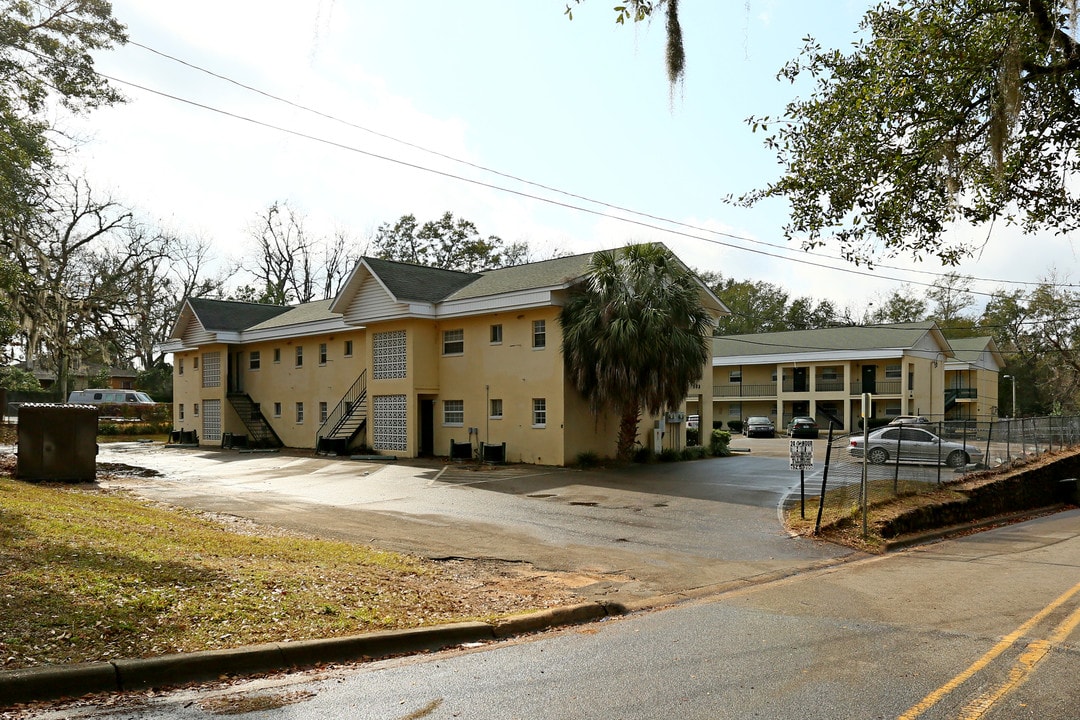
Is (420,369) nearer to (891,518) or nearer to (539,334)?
(539,334)

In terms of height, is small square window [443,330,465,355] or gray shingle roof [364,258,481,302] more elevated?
gray shingle roof [364,258,481,302]

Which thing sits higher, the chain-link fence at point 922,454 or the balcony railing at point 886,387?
the balcony railing at point 886,387

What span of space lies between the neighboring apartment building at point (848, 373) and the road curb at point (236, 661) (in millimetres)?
49850

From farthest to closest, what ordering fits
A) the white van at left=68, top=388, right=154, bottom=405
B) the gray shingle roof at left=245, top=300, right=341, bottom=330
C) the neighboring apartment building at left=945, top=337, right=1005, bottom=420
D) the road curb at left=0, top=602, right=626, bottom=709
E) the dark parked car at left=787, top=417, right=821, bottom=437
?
the neighboring apartment building at left=945, top=337, right=1005, bottom=420 < the white van at left=68, top=388, right=154, bottom=405 < the dark parked car at left=787, top=417, right=821, bottom=437 < the gray shingle roof at left=245, top=300, right=341, bottom=330 < the road curb at left=0, top=602, right=626, bottom=709

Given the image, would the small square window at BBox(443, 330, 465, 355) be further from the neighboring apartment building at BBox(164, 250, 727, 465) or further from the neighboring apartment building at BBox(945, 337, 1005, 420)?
the neighboring apartment building at BBox(945, 337, 1005, 420)

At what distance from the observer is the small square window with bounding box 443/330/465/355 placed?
1273 inches

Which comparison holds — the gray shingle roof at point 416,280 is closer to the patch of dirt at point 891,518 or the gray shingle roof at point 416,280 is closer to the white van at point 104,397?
the patch of dirt at point 891,518

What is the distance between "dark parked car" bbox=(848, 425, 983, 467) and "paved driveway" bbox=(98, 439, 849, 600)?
2954mm

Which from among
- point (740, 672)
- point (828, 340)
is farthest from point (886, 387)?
point (740, 672)

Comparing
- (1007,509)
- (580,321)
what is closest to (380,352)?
(580,321)

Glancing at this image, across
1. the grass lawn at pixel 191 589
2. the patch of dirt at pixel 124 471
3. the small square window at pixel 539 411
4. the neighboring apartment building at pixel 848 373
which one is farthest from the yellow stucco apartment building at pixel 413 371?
the grass lawn at pixel 191 589

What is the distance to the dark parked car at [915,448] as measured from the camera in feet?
81.0

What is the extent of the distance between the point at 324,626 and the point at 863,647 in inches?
194

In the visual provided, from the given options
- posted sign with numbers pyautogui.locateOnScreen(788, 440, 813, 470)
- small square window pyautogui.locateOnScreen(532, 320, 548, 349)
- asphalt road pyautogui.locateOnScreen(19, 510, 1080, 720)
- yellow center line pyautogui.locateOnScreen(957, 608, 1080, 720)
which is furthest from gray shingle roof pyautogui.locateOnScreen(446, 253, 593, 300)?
yellow center line pyautogui.locateOnScreen(957, 608, 1080, 720)
